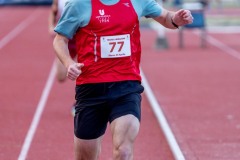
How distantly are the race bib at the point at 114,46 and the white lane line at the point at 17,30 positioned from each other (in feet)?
64.1

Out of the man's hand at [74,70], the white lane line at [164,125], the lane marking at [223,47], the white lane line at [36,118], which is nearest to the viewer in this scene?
the man's hand at [74,70]

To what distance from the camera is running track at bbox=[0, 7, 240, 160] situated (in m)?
9.73

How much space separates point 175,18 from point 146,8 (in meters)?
0.26

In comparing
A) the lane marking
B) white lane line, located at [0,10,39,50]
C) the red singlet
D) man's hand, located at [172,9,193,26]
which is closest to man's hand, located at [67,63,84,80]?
the red singlet

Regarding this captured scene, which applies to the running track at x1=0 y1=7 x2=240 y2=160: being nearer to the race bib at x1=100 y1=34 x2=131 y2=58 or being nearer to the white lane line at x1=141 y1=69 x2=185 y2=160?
the white lane line at x1=141 y1=69 x2=185 y2=160

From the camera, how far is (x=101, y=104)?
656 centimetres

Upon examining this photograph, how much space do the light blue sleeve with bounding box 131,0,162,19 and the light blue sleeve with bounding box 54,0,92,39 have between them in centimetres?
42

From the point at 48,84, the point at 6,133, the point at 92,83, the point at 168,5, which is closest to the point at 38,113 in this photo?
the point at 6,133

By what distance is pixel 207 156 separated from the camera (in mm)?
9172

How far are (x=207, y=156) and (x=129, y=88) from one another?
2.84 meters

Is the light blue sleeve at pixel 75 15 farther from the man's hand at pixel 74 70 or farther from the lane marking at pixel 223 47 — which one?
the lane marking at pixel 223 47

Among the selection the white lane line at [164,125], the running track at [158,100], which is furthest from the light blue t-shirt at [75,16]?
the running track at [158,100]

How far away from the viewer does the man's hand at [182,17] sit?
6.66m

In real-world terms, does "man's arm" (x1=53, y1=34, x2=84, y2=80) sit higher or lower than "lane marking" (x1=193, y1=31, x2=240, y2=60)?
higher
